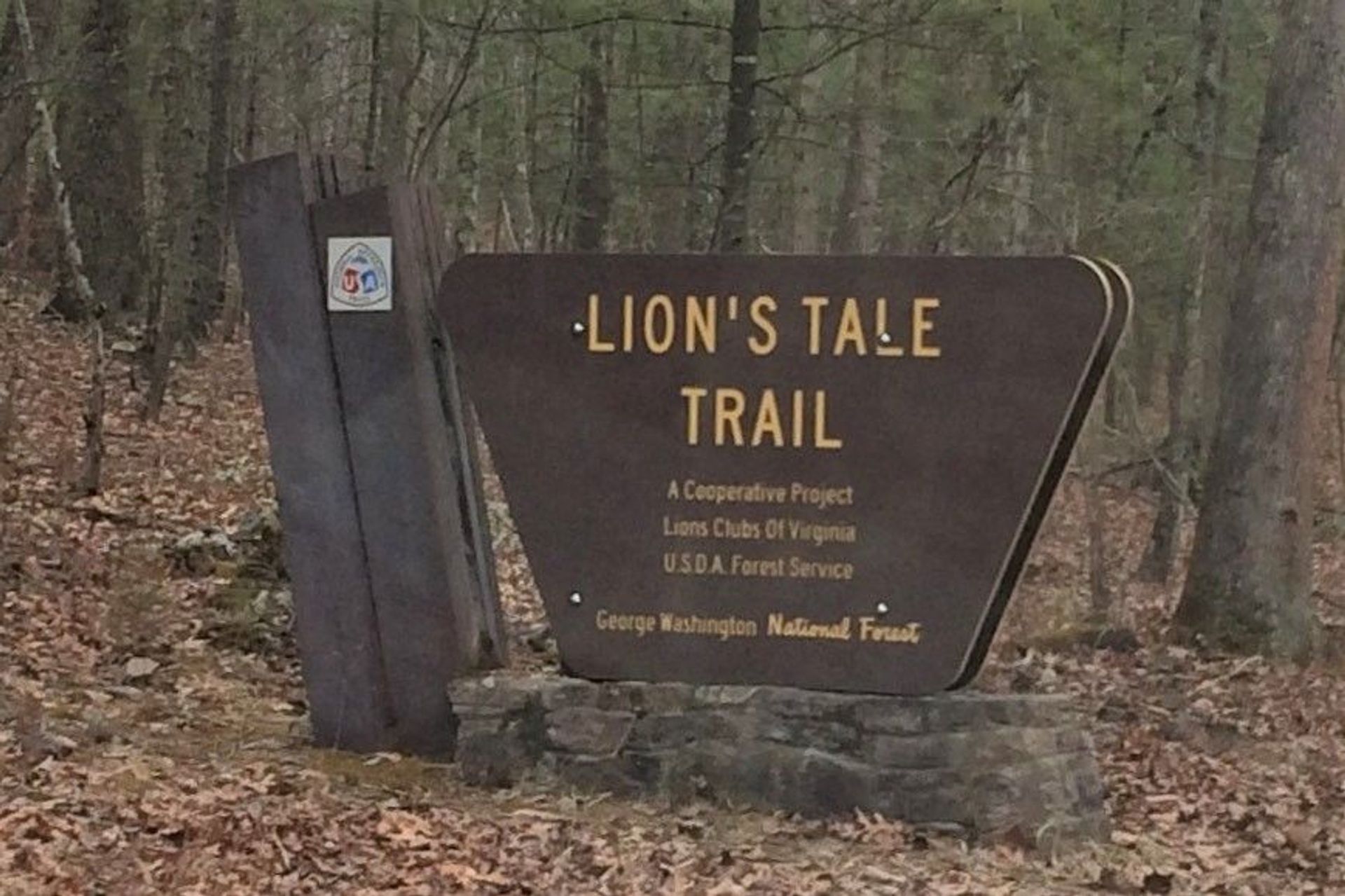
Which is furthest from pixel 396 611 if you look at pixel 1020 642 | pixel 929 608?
pixel 1020 642

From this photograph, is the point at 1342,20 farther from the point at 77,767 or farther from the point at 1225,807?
the point at 77,767

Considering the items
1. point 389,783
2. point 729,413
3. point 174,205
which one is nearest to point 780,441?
point 729,413

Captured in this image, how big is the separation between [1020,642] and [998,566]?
13.1ft

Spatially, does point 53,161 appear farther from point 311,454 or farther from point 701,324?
point 701,324

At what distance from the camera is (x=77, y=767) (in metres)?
6.23

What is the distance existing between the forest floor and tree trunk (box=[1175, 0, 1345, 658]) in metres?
0.42

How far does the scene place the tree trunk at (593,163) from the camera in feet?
49.2

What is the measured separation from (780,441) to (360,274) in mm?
1810

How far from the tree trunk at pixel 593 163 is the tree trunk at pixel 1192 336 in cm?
503

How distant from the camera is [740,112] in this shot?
11.2m

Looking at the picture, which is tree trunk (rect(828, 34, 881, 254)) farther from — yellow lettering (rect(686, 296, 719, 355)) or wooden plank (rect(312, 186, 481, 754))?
yellow lettering (rect(686, 296, 719, 355))

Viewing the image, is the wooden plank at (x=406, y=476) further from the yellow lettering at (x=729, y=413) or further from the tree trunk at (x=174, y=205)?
the tree trunk at (x=174, y=205)

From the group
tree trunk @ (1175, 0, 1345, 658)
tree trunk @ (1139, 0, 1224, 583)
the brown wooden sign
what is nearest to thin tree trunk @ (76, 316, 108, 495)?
the brown wooden sign

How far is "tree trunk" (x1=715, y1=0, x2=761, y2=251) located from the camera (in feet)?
36.5
